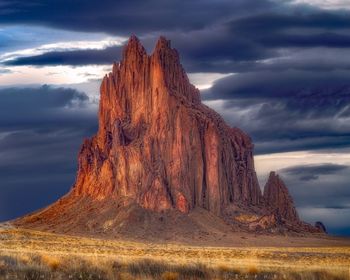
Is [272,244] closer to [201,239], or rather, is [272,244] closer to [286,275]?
[201,239]

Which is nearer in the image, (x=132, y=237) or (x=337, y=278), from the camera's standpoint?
(x=337, y=278)

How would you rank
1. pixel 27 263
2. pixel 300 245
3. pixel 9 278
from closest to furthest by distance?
1. pixel 9 278
2. pixel 27 263
3. pixel 300 245

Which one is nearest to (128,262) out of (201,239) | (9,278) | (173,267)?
(173,267)

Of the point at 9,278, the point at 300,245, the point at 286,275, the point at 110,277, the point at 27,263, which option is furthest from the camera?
the point at 300,245

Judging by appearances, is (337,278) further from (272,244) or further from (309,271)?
(272,244)

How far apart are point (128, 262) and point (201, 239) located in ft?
499

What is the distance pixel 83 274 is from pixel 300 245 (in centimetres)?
15984

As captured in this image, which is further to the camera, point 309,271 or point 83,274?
point 309,271

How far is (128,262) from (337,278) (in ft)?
39.2

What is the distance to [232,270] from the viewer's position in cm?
5022

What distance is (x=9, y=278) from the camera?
3869cm

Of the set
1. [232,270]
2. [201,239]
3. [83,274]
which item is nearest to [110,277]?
[83,274]

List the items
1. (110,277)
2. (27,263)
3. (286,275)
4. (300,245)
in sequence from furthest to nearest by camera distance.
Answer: (300,245) → (286,275) → (27,263) → (110,277)

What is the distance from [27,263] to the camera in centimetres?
4481
